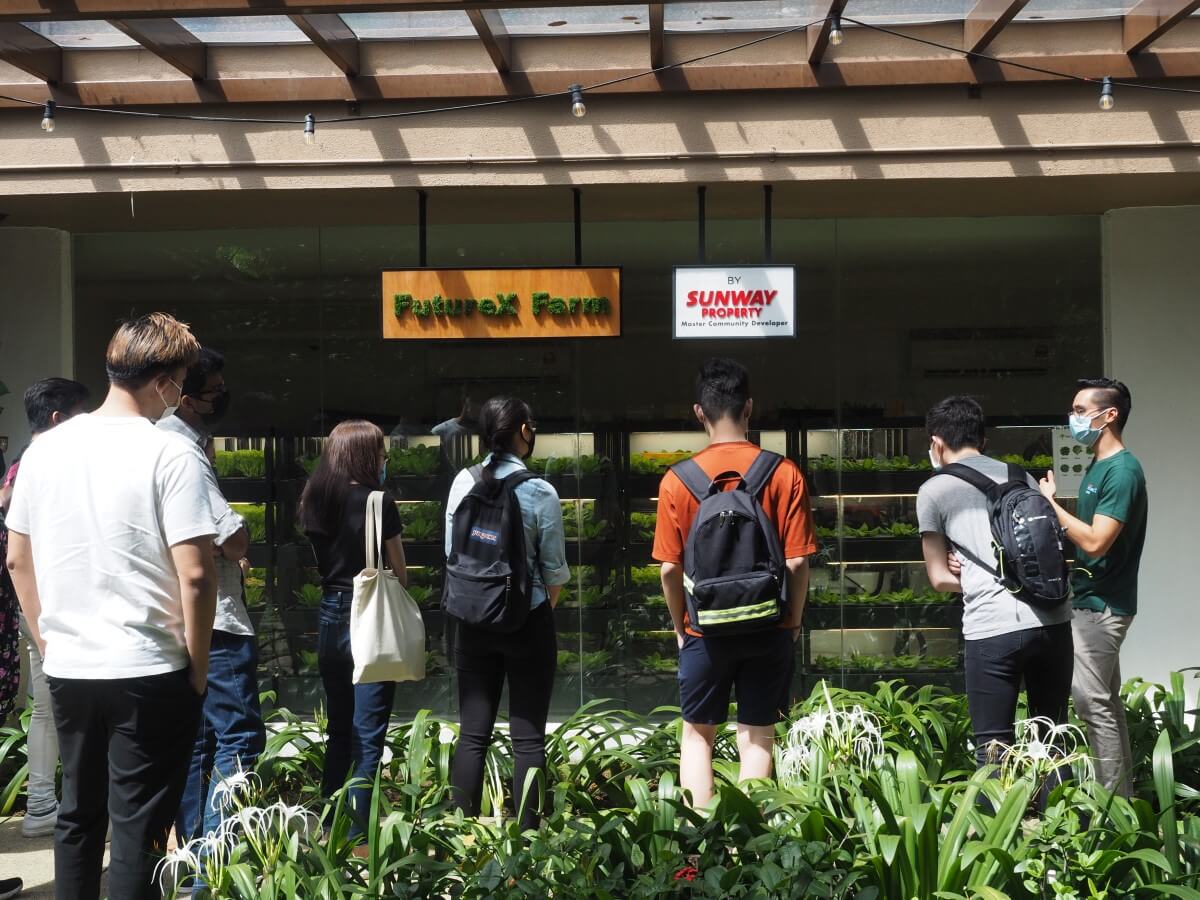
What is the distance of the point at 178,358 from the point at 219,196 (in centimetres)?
332

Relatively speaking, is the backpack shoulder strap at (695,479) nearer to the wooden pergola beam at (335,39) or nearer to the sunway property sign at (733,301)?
the sunway property sign at (733,301)

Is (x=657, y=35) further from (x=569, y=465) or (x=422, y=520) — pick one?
(x=422, y=520)

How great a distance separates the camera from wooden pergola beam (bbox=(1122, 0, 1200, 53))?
5067mm

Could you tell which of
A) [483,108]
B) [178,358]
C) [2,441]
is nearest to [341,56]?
[483,108]

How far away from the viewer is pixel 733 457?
4.12 metres

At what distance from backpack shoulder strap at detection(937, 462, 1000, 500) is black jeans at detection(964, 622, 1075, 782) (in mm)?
519

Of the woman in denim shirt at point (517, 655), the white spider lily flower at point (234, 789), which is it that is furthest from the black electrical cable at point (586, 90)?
the white spider lily flower at point (234, 789)

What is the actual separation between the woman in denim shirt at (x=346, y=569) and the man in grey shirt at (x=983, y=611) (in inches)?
84.7

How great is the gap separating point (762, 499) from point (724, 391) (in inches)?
16.6

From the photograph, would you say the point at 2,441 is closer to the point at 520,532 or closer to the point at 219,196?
the point at 219,196

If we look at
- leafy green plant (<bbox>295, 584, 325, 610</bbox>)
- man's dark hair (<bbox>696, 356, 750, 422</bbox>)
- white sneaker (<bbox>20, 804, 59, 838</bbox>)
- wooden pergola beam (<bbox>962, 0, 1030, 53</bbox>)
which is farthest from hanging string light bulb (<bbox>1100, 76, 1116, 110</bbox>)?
white sneaker (<bbox>20, 804, 59, 838</bbox>)

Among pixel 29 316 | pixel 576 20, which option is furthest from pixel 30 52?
pixel 576 20

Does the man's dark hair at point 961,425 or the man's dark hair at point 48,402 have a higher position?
the man's dark hair at point 48,402

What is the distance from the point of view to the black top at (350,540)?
15.0 ft
